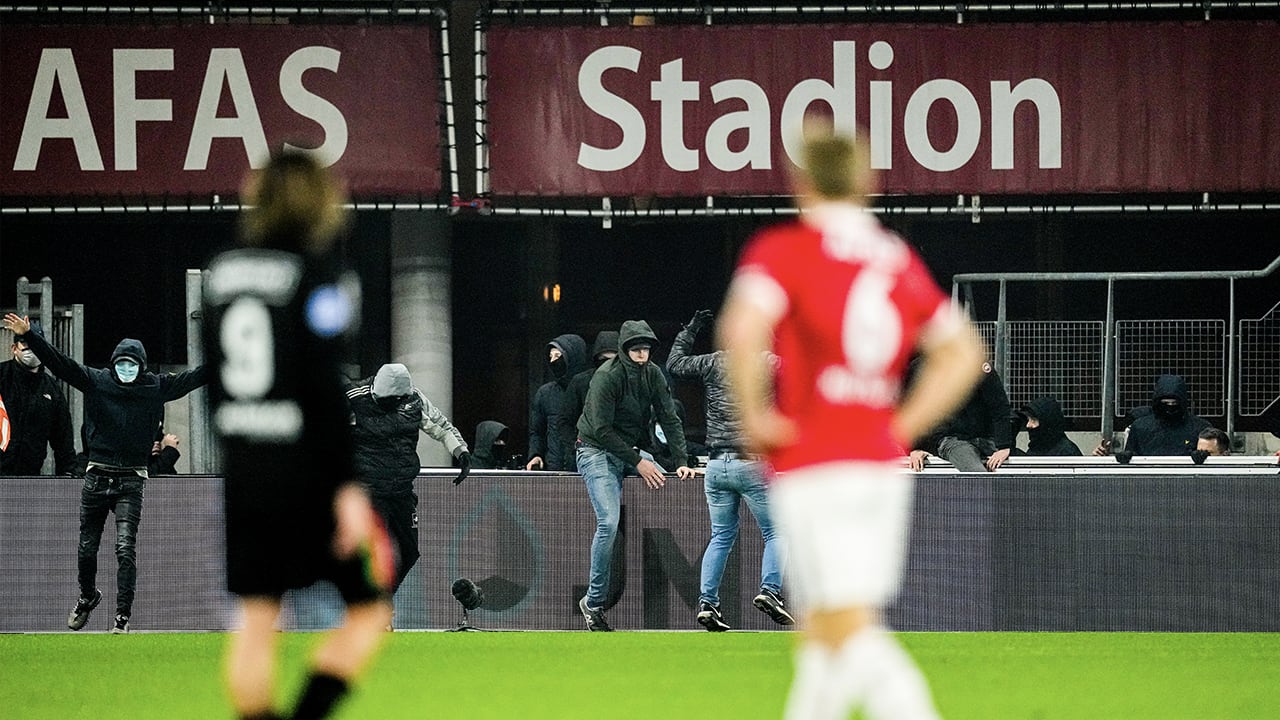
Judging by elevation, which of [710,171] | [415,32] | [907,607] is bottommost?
[907,607]

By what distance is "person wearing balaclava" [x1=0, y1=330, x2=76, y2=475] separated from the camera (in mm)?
13516

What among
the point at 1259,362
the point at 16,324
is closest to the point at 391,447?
the point at 16,324

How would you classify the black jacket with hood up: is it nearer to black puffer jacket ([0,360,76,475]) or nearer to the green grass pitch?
the green grass pitch

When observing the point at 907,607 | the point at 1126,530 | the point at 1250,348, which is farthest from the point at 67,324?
the point at 1250,348

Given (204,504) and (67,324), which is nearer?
(204,504)

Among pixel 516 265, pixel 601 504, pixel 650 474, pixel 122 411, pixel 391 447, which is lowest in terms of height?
pixel 601 504

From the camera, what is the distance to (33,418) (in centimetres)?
1370

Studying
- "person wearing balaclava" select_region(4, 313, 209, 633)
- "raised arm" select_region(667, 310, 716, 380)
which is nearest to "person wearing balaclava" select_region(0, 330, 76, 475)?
"person wearing balaclava" select_region(4, 313, 209, 633)

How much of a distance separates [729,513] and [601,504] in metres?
1.00

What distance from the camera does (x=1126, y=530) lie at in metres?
12.1

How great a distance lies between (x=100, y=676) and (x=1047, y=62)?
10.7 m

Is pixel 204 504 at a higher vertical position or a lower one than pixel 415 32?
lower

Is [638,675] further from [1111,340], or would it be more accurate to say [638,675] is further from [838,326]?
[1111,340]

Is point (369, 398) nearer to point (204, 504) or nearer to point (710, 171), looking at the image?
point (204, 504)
